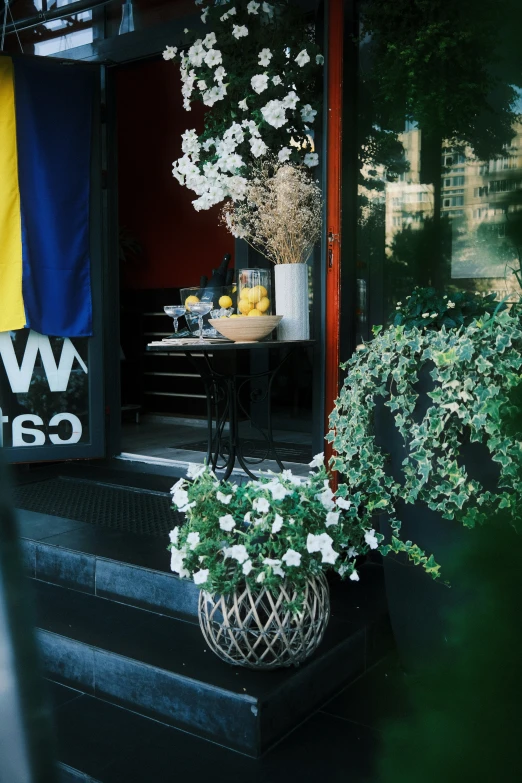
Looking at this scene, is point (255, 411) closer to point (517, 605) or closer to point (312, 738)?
point (312, 738)

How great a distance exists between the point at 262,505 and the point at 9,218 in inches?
109

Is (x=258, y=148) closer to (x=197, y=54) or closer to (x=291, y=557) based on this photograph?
(x=197, y=54)

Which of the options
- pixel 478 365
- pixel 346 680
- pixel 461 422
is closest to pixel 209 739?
pixel 346 680

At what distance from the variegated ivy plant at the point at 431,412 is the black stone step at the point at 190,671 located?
48 cm

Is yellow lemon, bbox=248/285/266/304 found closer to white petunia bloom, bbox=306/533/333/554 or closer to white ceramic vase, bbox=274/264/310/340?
white ceramic vase, bbox=274/264/310/340

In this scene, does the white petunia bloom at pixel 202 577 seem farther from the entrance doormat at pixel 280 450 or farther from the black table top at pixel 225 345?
the entrance doormat at pixel 280 450

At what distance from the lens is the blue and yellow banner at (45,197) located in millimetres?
4199

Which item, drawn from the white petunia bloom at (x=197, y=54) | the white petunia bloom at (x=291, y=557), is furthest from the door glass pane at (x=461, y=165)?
the white petunia bloom at (x=197, y=54)

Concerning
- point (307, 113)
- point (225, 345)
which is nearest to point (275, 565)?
point (225, 345)

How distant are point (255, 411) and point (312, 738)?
12.3 ft

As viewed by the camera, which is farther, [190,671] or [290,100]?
[290,100]

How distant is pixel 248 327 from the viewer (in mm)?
3342

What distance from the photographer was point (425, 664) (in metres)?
0.39

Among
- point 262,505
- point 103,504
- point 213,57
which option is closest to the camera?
point 262,505
